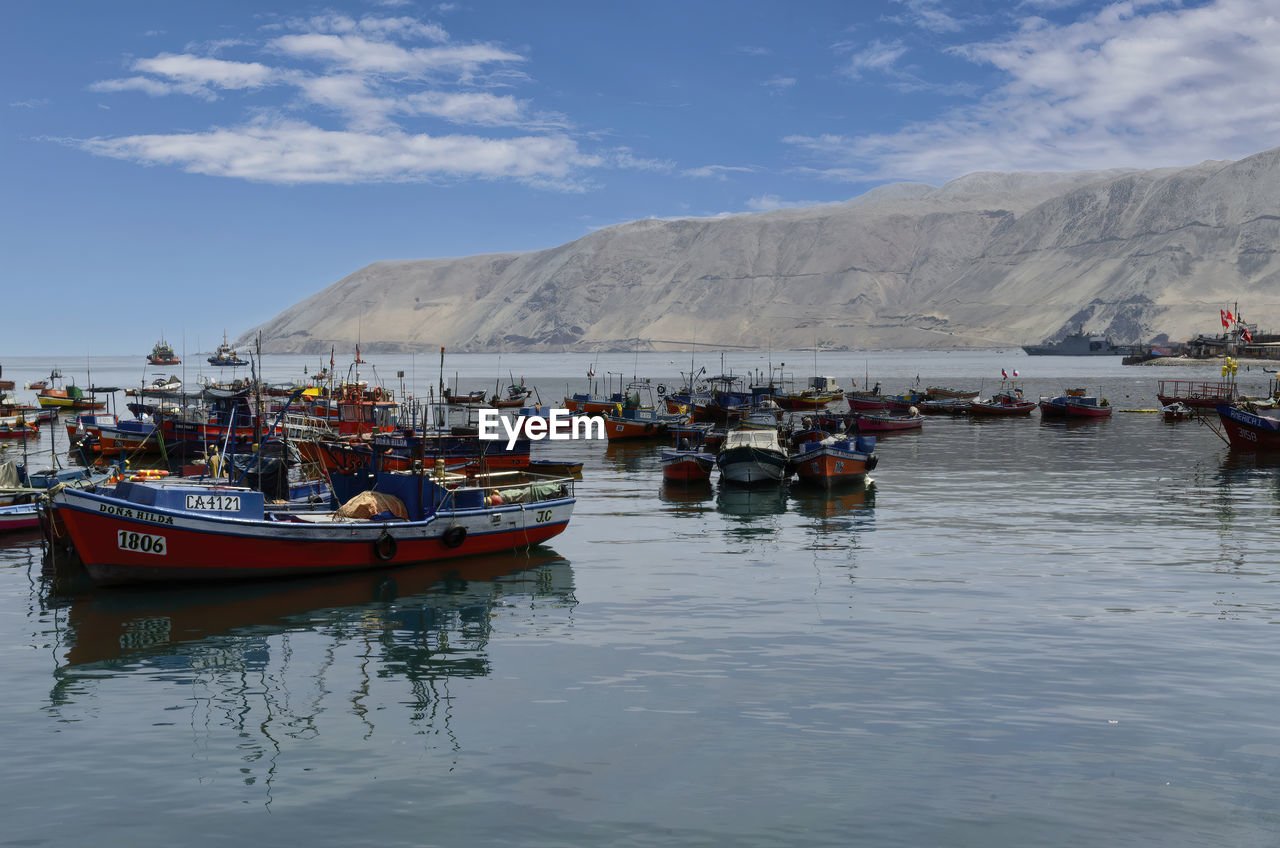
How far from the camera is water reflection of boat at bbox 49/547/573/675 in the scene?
2662 cm

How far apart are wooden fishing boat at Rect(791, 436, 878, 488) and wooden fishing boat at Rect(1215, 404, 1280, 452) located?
3269cm

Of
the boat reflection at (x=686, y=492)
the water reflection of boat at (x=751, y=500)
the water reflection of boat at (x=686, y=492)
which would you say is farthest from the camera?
the water reflection of boat at (x=686, y=492)

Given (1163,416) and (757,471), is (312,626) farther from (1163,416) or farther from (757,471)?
(1163,416)

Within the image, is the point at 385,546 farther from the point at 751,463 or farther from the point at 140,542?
the point at 751,463

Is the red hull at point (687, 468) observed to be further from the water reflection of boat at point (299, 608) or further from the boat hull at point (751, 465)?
the water reflection of boat at point (299, 608)

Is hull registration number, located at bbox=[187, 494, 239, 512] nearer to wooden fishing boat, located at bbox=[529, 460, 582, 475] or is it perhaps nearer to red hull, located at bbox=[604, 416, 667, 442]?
wooden fishing boat, located at bbox=[529, 460, 582, 475]

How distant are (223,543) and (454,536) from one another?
754cm

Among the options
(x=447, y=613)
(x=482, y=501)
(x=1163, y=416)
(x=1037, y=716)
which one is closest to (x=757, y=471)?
(x=482, y=501)

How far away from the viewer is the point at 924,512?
49.2 meters

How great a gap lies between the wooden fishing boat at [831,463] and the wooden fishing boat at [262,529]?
23303 mm

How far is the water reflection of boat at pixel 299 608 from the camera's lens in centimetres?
2662

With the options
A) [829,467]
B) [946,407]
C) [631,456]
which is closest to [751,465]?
[829,467]

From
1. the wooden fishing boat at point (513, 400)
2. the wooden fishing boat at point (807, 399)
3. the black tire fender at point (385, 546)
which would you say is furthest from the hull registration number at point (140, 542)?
the wooden fishing boat at point (807, 399)

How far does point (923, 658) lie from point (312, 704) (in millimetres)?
13399
